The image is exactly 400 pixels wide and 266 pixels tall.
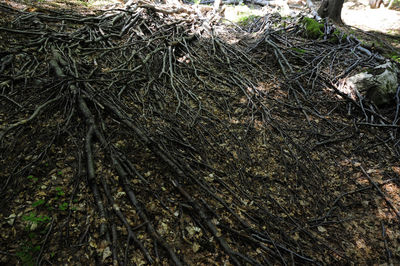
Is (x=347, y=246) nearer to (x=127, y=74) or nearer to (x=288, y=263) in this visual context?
(x=288, y=263)

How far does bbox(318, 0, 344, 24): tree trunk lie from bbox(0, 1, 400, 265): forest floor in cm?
450

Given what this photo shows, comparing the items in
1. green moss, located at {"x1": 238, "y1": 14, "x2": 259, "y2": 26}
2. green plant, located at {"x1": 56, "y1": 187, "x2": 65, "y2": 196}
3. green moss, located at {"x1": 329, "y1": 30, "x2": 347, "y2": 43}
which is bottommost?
green plant, located at {"x1": 56, "y1": 187, "x2": 65, "y2": 196}

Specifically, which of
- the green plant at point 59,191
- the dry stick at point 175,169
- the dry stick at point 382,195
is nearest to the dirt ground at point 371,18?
the dry stick at point 382,195

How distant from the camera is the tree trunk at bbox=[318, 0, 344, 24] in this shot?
28.3 ft

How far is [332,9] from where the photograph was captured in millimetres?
8742

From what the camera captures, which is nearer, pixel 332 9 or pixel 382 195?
pixel 382 195

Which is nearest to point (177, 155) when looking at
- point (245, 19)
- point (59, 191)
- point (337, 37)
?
point (59, 191)

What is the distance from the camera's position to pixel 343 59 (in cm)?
586

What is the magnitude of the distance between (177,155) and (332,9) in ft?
31.7

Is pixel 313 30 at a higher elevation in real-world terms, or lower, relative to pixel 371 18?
lower

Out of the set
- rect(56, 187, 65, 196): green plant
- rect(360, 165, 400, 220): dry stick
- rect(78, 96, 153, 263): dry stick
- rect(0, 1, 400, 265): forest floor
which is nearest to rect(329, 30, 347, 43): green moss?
rect(0, 1, 400, 265): forest floor

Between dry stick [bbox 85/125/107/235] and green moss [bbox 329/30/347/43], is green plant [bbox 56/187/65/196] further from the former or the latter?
green moss [bbox 329/30/347/43]

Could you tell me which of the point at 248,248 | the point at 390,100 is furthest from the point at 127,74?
the point at 390,100

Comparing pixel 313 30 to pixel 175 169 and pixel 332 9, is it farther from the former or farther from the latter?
pixel 175 169
